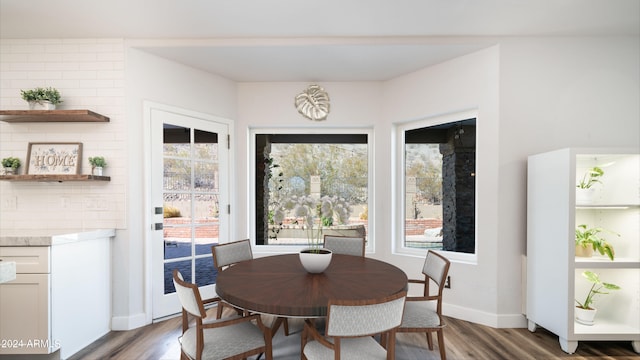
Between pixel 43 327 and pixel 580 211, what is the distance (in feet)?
14.9

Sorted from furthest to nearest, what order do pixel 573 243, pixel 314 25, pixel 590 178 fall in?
pixel 314 25 < pixel 590 178 < pixel 573 243

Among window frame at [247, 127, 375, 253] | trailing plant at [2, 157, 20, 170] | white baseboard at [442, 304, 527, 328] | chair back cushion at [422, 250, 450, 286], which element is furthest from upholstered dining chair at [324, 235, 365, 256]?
trailing plant at [2, 157, 20, 170]

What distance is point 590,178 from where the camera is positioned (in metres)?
2.73

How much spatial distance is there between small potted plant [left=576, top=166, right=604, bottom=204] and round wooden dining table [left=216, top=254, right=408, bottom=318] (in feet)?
5.74

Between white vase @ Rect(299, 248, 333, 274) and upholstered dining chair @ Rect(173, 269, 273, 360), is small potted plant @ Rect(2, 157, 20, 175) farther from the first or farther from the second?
white vase @ Rect(299, 248, 333, 274)

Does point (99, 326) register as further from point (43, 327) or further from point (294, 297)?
point (294, 297)

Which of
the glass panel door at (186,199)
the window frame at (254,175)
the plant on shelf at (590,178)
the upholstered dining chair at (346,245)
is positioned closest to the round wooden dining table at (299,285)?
the upholstered dining chair at (346,245)

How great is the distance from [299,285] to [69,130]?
9.16 feet

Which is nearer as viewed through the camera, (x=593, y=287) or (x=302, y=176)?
(x=593, y=287)

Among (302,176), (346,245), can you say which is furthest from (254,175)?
(346,245)

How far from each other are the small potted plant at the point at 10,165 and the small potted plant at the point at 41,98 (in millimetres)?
525

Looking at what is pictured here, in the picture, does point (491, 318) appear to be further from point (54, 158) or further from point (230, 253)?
point (54, 158)

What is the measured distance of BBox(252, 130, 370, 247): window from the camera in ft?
13.8

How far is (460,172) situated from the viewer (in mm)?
3502
